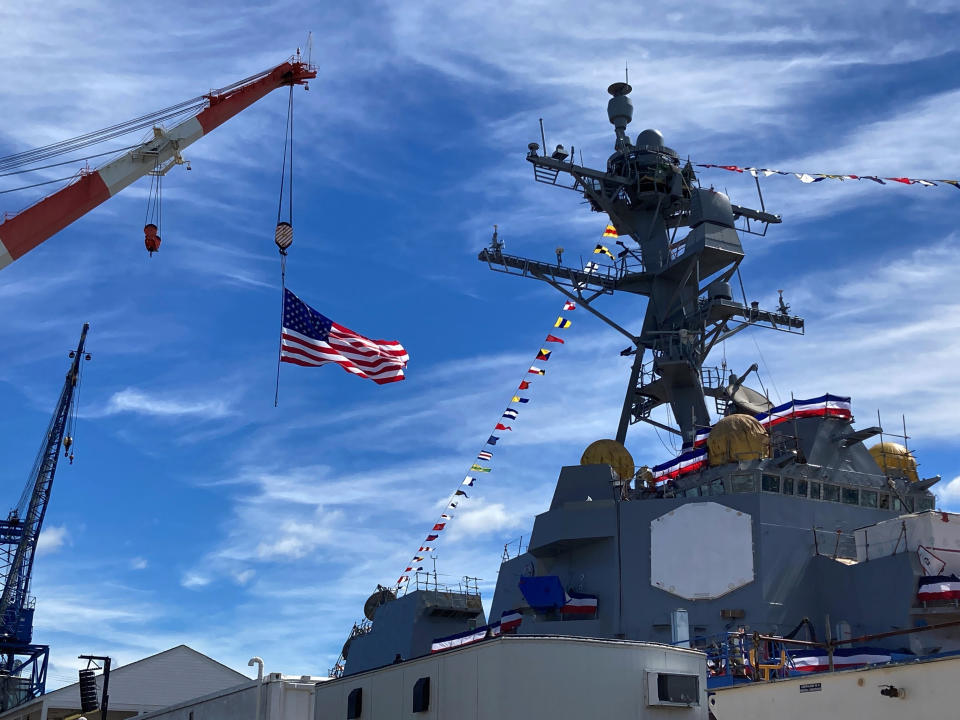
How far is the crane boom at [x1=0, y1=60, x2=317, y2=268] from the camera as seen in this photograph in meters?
26.4

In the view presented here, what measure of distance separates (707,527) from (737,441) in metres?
3.11

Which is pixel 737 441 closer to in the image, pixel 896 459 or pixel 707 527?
pixel 707 527

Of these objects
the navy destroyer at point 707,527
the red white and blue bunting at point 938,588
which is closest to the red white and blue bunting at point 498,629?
the navy destroyer at point 707,527

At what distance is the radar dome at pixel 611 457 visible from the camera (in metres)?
35.2

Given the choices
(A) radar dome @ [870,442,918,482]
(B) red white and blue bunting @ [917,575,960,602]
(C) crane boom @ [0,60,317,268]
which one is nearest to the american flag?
(C) crane boom @ [0,60,317,268]

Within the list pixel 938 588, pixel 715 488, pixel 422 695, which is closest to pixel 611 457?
pixel 715 488

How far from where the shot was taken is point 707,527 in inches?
1154

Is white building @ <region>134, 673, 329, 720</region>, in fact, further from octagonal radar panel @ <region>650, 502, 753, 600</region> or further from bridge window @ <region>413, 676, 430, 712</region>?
octagonal radar panel @ <region>650, 502, 753, 600</region>

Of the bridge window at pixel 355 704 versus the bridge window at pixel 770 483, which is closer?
the bridge window at pixel 355 704

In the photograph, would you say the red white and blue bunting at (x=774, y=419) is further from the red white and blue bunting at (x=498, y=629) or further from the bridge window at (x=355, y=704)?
the bridge window at (x=355, y=704)

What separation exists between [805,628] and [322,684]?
49.9 ft

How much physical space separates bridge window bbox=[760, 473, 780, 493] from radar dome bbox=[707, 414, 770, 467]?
775 millimetres

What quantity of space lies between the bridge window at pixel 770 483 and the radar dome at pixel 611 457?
5790 mm

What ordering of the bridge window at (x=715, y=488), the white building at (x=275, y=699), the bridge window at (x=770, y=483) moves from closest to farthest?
the white building at (x=275, y=699) → the bridge window at (x=770, y=483) → the bridge window at (x=715, y=488)
